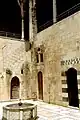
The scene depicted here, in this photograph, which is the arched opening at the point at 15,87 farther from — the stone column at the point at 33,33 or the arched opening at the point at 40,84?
the arched opening at the point at 40,84

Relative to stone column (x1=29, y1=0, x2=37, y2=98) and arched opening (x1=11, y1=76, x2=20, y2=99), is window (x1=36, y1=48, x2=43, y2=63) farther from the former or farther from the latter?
arched opening (x1=11, y1=76, x2=20, y2=99)

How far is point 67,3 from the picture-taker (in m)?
14.3

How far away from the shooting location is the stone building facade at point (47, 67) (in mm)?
10669

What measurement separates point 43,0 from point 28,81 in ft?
21.6

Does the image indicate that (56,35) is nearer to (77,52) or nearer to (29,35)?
(77,52)

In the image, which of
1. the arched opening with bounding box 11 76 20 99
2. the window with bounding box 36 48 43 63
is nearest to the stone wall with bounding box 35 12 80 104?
the window with bounding box 36 48 43 63

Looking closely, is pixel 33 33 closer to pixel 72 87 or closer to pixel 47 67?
pixel 47 67

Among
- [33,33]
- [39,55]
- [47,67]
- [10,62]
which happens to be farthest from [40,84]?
[33,33]

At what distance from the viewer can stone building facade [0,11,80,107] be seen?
1067cm

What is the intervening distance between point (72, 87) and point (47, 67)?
7.76 ft

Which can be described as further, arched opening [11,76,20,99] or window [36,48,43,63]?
arched opening [11,76,20,99]

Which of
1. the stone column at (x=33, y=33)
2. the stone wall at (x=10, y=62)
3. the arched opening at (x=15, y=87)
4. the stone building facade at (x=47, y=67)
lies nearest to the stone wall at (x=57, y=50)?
the stone building facade at (x=47, y=67)

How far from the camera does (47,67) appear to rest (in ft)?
41.5

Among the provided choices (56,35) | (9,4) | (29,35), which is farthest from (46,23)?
(9,4)
